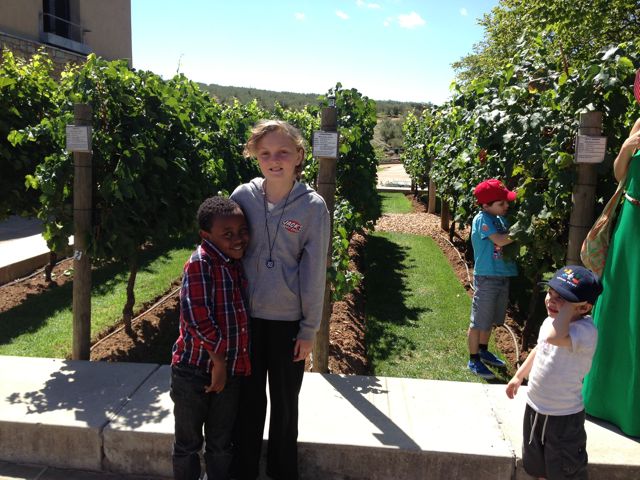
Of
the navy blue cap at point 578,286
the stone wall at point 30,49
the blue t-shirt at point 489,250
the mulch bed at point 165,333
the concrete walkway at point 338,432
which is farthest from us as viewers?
the stone wall at point 30,49

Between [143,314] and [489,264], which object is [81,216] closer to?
[143,314]

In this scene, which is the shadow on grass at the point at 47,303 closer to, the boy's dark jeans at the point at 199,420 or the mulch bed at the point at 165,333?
the mulch bed at the point at 165,333

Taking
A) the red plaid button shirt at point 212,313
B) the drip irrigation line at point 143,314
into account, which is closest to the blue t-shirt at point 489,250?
the red plaid button shirt at point 212,313

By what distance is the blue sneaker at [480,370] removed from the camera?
14.3ft

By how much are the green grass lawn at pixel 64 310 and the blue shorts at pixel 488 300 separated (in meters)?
3.62

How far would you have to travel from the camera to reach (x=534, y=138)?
155 inches

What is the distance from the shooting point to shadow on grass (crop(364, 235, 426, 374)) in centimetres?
525

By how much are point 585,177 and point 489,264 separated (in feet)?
3.57

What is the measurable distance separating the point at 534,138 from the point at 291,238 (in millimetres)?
2403

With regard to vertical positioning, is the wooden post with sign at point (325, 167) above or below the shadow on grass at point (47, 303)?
above

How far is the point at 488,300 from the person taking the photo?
4230mm

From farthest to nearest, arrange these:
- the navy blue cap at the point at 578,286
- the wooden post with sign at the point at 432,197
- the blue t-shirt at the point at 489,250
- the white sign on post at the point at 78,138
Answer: the wooden post with sign at the point at 432,197 < the blue t-shirt at the point at 489,250 < the white sign on post at the point at 78,138 < the navy blue cap at the point at 578,286

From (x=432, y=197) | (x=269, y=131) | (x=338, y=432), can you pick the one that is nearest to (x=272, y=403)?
(x=338, y=432)

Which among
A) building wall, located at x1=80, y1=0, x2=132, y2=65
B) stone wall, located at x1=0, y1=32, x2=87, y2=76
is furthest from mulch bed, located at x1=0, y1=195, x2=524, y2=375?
building wall, located at x1=80, y1=0, x2=132, y2=65
